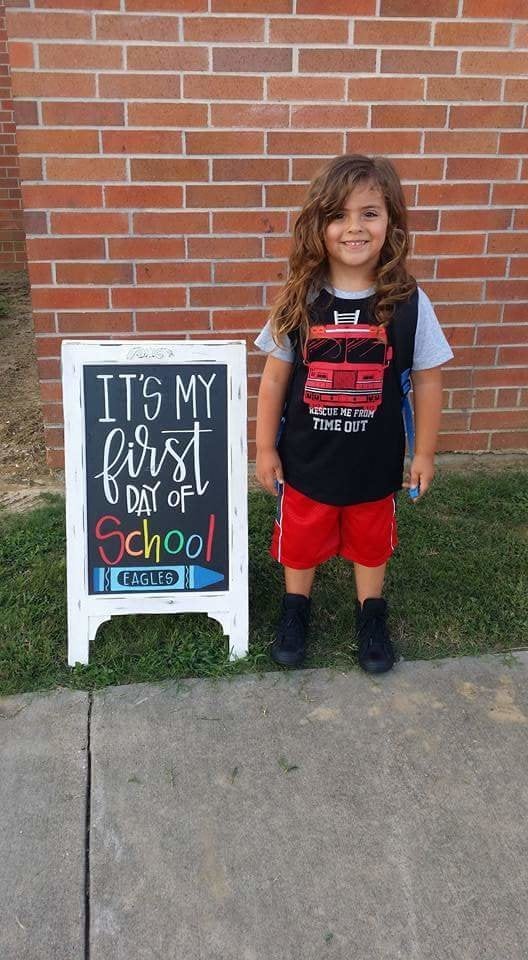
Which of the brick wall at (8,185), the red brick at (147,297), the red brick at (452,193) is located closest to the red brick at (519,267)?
the red brick at (452,193)

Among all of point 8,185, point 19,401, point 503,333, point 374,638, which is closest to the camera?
point 374,638

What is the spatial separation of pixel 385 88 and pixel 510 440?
1.86 metres

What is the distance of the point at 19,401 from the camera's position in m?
5.29

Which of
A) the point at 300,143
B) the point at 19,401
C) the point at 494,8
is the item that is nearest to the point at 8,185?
the point at 19,401

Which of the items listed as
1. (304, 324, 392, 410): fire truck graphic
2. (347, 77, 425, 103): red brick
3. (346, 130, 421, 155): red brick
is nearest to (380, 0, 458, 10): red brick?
(347, 77, 425, 103): red brick

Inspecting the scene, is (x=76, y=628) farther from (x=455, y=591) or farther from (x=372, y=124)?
(x=372, y=124)

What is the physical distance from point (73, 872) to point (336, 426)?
1448mm

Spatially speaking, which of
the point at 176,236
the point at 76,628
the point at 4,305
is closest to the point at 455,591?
the point at 76,628

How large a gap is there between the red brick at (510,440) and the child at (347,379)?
5.83 ft

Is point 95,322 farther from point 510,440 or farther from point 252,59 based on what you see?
point 510,440

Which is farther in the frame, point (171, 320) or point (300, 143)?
point (171, 320)

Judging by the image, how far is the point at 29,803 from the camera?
2.29 m

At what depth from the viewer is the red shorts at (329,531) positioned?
2803 mm

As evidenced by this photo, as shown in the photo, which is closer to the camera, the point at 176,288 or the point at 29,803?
the point at 29,803
